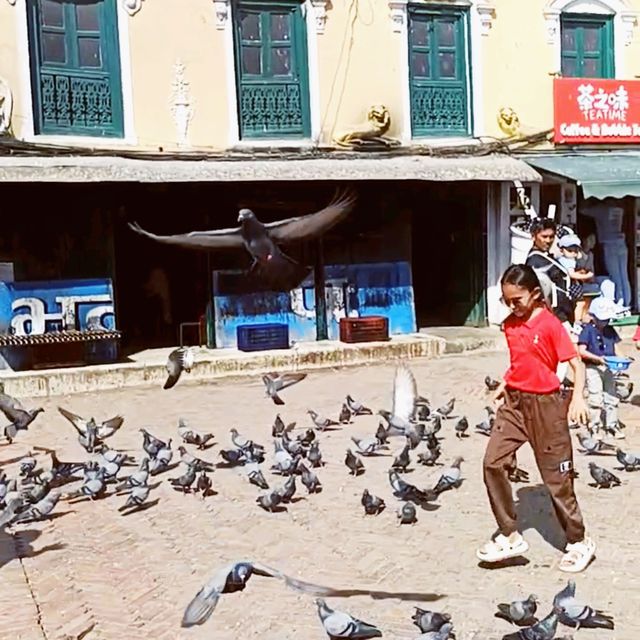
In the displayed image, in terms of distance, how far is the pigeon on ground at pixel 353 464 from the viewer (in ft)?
24.7

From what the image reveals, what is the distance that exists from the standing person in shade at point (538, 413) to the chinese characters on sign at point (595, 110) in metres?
10.2

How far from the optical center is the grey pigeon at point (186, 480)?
7105mm

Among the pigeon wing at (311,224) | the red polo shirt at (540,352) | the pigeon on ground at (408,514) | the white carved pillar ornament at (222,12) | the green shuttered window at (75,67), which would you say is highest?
the white carved pillar ornament at (222,12)

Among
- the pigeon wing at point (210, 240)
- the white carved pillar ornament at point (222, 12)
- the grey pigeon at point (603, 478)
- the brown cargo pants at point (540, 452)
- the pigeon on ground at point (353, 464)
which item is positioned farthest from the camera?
the white carved pillar ornament at point (222, 12)

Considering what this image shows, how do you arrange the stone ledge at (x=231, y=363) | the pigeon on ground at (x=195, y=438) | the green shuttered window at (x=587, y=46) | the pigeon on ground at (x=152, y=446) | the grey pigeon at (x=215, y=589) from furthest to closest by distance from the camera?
the green shuttered window at (x=587, y=46) < the stone ledge at (x=231, y=363) < the pigeon on ground at (x=195, y=438) < the pigeon on ground at (x=152, y=446) < the grey pigeon at (x=215, y=589)

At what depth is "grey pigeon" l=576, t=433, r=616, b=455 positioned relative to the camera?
782 centimetres

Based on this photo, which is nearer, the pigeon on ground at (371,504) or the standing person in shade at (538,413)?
the standing person in shade at (538,413)

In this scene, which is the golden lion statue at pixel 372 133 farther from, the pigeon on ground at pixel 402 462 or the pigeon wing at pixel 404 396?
the pigeon on ground at pixel 402 462

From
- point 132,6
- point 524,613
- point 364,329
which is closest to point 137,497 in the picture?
point 524,613

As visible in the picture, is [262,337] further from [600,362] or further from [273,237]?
[600,362]

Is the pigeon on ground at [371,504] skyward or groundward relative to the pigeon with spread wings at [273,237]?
groundward

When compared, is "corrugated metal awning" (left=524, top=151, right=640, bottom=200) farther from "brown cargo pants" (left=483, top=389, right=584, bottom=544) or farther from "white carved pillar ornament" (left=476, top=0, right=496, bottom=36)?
"brown cargo pants" (left=483, top=389, right=584, bottom=544)

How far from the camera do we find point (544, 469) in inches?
207

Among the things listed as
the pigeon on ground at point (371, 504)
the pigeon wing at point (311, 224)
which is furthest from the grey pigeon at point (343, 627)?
the pigeon wing at point (311, 224)
